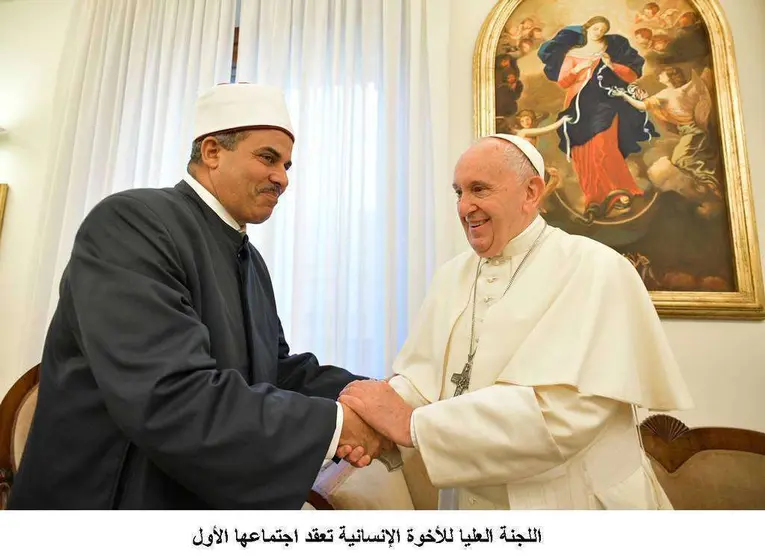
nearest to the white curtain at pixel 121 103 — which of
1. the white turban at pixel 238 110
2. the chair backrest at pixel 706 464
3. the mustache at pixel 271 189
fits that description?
the white turban at pixel 238 110

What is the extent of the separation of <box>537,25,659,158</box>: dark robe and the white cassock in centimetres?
142

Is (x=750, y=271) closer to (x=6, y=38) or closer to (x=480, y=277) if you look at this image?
(x=480, y=277)

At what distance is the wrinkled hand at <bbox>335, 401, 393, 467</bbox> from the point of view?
1442 millimetres

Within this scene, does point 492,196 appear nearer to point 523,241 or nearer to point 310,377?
point 523,241

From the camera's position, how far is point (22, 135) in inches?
146

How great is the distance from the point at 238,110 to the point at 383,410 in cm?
130

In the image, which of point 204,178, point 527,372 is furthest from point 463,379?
point 204,178

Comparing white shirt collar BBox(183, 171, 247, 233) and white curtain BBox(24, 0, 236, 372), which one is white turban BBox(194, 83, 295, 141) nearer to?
white shirt collar BBox(183, 171, 247, 233)

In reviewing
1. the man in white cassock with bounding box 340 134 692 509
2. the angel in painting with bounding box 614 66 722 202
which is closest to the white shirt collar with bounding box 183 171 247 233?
the man in white cassock with bounding box 340 134 692 509

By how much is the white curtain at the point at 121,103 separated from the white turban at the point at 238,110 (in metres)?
1.51

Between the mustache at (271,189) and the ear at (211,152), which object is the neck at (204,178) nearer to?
the ear at (211,152)

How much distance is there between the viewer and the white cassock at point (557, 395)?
4.56 ft

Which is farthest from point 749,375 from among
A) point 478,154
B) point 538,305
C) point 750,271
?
point 478,154
